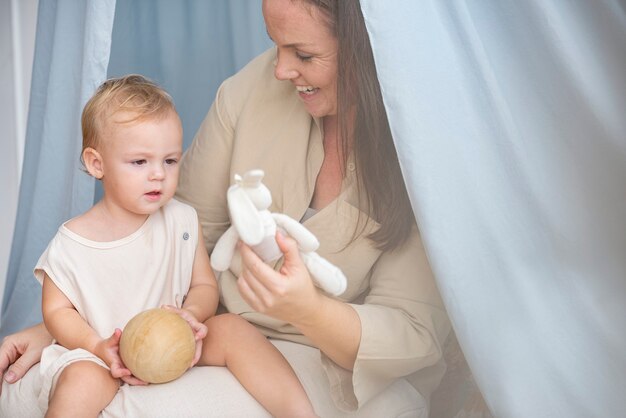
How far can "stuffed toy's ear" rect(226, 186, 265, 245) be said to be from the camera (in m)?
1.23

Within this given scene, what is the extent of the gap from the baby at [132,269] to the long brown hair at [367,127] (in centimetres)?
32

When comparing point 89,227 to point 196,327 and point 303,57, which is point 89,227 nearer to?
point 196,327

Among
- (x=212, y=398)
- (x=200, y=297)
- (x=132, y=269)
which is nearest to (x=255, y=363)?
(x=212, y=398)

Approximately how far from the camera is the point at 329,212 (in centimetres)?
164

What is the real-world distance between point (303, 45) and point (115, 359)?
0.65 meters

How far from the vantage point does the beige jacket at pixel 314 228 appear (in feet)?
5.08

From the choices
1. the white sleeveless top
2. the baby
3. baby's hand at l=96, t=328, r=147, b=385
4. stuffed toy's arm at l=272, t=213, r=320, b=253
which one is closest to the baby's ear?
the baby

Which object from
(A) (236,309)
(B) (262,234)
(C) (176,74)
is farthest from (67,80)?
(B) (262,234)

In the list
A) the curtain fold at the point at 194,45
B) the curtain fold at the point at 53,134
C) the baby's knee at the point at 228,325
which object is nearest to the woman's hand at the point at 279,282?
the baby's knee at the point at 228,325

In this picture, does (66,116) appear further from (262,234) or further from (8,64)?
(262,234)

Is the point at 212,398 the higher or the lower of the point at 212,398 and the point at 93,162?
the lower

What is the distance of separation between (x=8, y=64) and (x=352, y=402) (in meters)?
1.42

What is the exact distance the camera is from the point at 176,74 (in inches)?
92.6

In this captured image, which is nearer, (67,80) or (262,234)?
(262,234)
